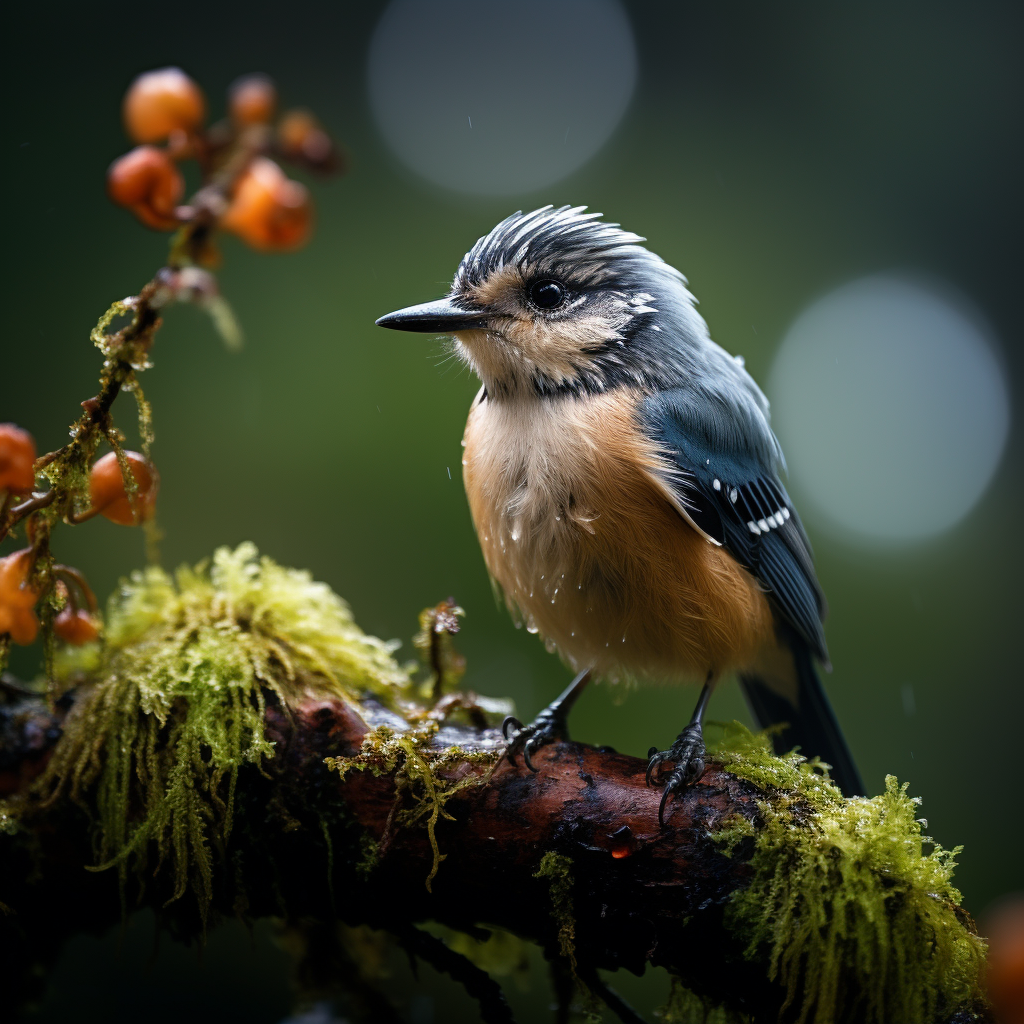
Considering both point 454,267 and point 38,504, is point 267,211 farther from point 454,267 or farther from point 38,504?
point 454,267

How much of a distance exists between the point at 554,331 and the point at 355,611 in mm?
1986

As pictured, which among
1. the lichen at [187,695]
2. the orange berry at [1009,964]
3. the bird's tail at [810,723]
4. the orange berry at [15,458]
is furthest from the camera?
the bird's tail at [810,723]

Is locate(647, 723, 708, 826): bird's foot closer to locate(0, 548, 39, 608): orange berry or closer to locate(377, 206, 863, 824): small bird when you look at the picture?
locate(377, 206, 863, 824): small bird

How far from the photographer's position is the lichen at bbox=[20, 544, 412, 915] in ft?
4.11

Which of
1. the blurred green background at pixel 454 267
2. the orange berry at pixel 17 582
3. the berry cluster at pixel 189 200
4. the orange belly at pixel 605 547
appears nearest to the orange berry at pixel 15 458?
the berry cluster at pixel 189 200

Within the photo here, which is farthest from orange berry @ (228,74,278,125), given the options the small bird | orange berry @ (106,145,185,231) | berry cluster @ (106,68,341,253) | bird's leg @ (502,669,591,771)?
bird's leg @ (502,669,591,771)

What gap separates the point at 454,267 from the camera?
108 inches

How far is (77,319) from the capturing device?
10.3 ft

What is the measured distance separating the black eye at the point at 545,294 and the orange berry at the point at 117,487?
2.71ft

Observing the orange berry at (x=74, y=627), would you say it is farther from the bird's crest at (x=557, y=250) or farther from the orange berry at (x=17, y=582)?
the bird's crest at (x=557, y=250)

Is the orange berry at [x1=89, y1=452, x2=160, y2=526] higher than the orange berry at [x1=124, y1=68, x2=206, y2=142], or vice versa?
the orange berry at [x1=124, y1=68, x2=206, y2=142]

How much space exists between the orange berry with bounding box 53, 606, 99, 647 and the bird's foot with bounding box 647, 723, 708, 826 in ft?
3.24

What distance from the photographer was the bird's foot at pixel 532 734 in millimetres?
1342

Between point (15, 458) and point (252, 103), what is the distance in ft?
2.03
